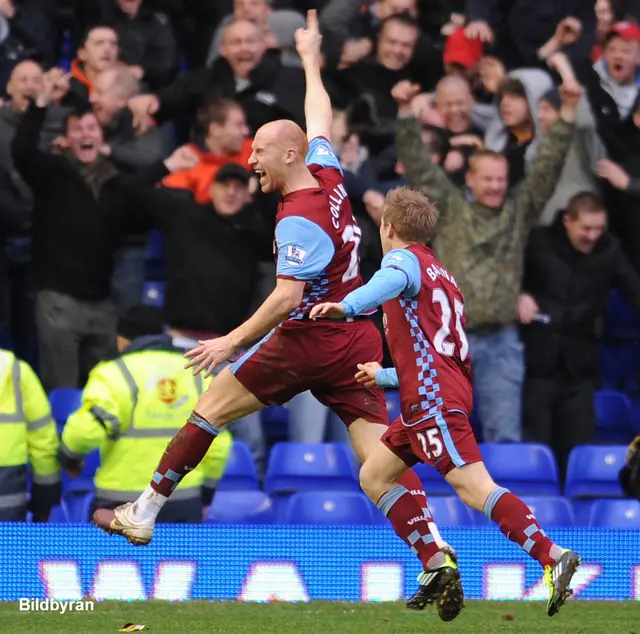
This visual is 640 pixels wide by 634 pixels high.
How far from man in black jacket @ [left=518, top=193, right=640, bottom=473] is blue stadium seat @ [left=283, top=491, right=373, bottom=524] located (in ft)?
6.62

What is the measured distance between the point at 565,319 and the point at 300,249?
4.48 m

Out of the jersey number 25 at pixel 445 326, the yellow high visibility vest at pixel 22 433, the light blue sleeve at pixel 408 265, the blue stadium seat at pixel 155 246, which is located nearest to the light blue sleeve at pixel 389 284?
the light blue sleeve at pixel 408 265

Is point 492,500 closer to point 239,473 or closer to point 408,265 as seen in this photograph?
point 408,265

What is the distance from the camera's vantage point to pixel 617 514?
1017 centimetres

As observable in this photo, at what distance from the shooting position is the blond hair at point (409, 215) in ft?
23.9

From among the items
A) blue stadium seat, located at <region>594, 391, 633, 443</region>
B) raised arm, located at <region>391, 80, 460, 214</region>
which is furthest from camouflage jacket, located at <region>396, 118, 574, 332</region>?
blue stadium seat, located at <region>594, 391, 633, 443</region>

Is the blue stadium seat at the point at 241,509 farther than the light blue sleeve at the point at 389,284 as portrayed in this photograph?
Yes

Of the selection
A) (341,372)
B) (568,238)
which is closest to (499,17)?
(568,238)

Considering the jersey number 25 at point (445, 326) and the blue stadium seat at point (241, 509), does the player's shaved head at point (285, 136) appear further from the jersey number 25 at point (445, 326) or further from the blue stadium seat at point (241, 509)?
the blue stadium seat at point (241, 509)

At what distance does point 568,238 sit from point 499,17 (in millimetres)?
2774

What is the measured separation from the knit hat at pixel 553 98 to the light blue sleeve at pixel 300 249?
483 centimetres

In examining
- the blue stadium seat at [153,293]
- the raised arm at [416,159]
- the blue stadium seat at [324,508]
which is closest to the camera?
the blue stadium seat at [324,508]

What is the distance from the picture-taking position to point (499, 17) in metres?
13.4

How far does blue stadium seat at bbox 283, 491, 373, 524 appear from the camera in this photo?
386 inches
